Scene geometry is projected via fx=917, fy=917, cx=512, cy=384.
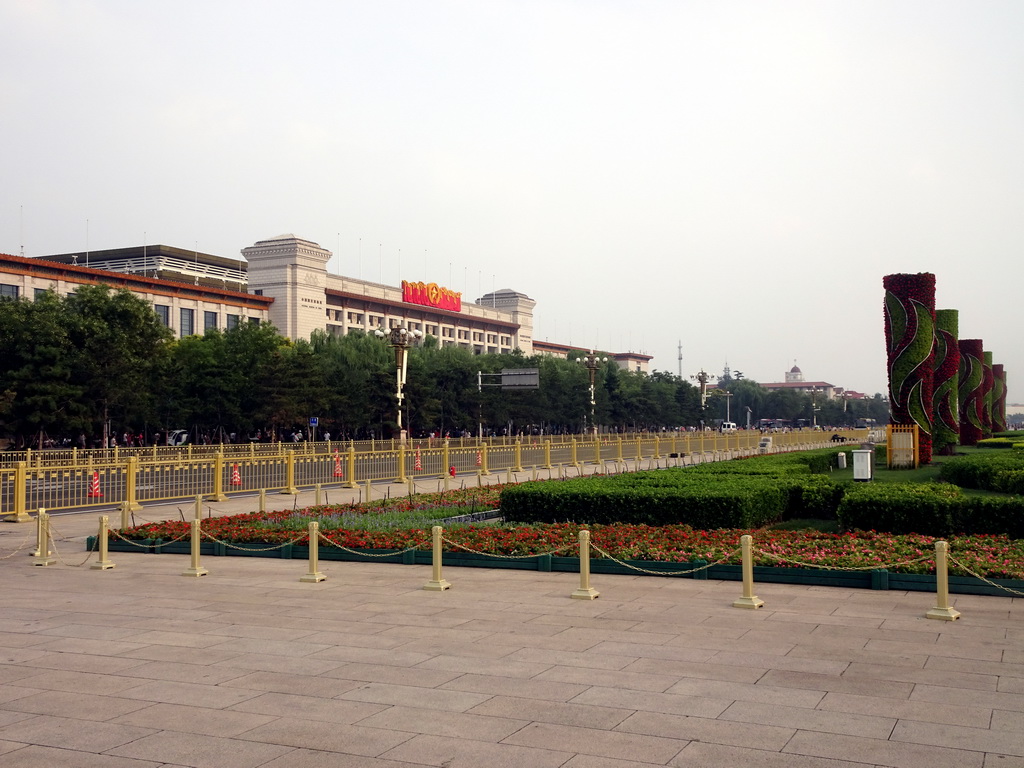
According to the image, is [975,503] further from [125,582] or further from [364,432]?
[364,432]

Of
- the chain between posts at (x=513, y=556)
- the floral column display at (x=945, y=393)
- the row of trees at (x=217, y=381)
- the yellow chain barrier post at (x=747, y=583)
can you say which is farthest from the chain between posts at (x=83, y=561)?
the floral column display at (x=945, y=393)

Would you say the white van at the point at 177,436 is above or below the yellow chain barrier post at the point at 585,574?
above

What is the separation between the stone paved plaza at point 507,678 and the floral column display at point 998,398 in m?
61.9

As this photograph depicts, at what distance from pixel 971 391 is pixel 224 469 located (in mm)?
38182

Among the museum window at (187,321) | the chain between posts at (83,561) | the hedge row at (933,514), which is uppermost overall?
the museum window at (187,321)

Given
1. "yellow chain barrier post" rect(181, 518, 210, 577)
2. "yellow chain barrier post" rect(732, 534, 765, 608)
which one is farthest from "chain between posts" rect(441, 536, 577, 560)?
"yellow chain barrier post" rect(181, 518, 210, 577)

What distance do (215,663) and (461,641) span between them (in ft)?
7.18

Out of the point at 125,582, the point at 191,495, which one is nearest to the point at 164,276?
the point at 191,495

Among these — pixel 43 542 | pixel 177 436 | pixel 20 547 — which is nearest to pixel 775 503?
pixel 43 542

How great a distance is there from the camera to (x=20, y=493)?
1992 cm

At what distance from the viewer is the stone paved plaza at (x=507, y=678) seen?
18.5 ft

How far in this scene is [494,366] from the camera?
74375mm

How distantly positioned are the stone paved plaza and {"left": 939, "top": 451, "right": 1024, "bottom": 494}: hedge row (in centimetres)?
1121

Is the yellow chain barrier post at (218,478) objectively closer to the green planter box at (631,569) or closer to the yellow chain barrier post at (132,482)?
the yellow chain barrier post at (132,482)
